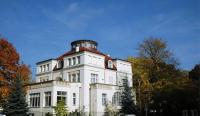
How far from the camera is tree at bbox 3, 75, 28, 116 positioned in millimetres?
34312

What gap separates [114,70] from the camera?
51688 millimetres

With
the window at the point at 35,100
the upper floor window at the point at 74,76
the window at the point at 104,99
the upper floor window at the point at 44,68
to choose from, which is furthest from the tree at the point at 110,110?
the upper floor window at the point at 44,68

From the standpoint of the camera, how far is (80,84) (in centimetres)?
4559

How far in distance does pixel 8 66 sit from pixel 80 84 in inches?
461

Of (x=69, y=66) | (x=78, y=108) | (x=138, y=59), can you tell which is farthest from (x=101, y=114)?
(x=138, y=59)

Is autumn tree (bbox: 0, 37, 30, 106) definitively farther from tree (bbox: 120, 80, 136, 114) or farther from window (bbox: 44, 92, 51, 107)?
tree (bbox: 120, 80, 136, 114)

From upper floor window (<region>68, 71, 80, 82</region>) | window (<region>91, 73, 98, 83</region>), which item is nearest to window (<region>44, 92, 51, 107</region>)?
upper floor window (<region>68, 71, 80, 82</region>)

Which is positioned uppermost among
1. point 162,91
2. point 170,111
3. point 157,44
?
point 157,44

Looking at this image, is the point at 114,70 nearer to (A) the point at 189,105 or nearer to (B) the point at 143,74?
(B) the point at 143,74

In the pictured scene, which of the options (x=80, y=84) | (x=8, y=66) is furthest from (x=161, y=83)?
(x=8, y=66)

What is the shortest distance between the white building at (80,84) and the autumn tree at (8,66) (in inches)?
177

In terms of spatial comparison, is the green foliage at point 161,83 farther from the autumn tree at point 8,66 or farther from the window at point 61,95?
the autumn tree at point 8,66

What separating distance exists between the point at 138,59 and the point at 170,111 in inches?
492

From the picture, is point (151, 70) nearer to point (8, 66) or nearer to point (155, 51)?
point (155, 51)
